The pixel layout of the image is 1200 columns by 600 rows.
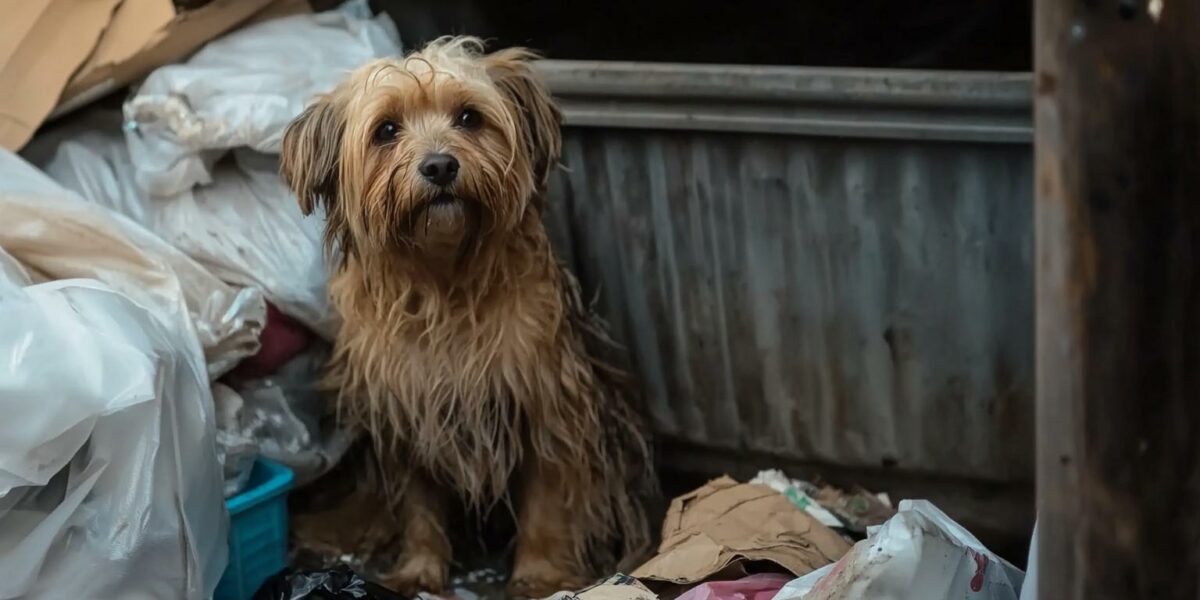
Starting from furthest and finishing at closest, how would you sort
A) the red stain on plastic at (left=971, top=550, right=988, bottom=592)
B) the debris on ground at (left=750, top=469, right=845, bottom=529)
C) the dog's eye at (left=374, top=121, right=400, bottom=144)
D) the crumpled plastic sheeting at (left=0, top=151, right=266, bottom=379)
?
1. the debris on ground at (left=750, top=469, right=845, bottom=529)
2. the crumpled plastic sheeting at (left=0, top=151, right=266, bottom=379)
3. the dog's eye at (left=374, top=121, right=400, bottom=144)
4. the red stain on plastic at (left=971, top=550, right=988, bottom=592)

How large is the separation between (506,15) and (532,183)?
2.45 feet

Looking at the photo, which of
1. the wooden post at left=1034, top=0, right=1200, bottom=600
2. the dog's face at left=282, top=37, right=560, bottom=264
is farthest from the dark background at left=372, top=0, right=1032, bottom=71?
the wooden post at left=1034, top=0, right=1200, bottom=600

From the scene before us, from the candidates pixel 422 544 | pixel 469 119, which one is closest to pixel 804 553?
pixel 422 544

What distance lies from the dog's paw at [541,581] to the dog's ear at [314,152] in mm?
755

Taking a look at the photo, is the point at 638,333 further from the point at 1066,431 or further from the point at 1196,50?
the point at 1196,50

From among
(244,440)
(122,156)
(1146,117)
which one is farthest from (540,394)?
(1146,117)

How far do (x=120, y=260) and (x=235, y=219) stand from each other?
29cm

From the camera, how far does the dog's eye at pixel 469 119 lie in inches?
96.4

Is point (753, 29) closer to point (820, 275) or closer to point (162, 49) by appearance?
point (820, 275)

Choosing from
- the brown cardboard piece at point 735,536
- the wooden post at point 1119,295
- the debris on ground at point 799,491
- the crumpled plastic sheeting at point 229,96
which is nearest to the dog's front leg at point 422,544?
the brown cardboard piece at point 735,536

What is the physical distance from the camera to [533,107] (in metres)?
2.53

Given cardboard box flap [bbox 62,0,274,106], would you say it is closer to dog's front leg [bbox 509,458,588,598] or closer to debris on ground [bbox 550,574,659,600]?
dog's front leg [bbox 509,458,588,598]

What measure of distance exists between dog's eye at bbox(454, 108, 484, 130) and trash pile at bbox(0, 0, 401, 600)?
481 mm

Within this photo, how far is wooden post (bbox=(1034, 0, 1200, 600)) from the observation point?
4.37ft
